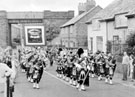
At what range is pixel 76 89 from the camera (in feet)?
49.4

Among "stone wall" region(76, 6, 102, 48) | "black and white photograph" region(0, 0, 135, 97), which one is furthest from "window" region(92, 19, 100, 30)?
"stone wall" region(76, 6, 102, 48)

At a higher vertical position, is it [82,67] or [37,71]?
[82,67]

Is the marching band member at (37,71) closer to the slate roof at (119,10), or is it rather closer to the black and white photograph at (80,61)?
the black and white photograph at (80,61)

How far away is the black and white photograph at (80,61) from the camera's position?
45.9 feet

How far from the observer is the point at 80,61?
14914 millimetres

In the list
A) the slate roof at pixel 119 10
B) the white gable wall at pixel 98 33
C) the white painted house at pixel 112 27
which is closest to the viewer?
the white painted house at pixel 112 27

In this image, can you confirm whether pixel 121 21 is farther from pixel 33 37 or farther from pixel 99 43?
pixel 33 37

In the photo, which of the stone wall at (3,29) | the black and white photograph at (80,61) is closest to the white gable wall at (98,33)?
the black and white photograph at (80,61)

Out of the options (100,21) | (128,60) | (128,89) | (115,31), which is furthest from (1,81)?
(100,21)

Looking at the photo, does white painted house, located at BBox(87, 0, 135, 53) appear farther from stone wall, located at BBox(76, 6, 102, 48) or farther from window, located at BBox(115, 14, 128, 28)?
stone wall, located at BBox(76, 6, 102, 48)

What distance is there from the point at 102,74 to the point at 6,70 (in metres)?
11.9

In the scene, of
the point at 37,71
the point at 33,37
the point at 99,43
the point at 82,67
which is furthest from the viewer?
the point at 99,43

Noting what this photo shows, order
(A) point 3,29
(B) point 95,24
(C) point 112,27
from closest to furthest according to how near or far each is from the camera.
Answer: (C) point 112,27, (B) point 95,24, (A) point 3,29

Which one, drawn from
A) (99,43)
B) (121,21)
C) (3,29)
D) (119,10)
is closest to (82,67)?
(121,21)
